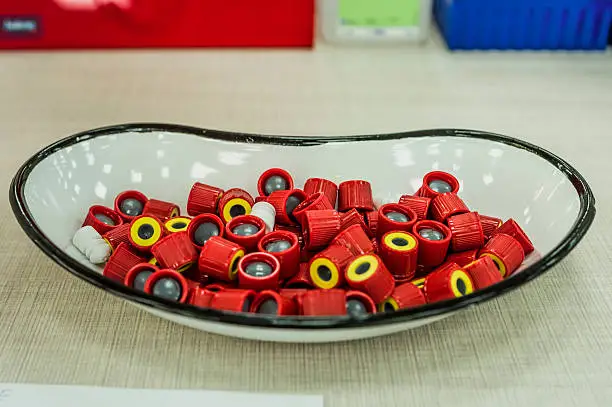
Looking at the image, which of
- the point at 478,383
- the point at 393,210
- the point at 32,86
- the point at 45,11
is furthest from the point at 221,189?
the point at 45,11

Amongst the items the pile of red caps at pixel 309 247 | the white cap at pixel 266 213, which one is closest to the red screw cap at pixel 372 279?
the pile of red caps at pixel 309 247

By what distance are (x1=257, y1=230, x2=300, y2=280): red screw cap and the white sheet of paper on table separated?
0.10 meters

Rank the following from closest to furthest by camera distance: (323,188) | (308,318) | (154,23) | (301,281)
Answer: (308,318), (301,281), (323,188), (154,23)

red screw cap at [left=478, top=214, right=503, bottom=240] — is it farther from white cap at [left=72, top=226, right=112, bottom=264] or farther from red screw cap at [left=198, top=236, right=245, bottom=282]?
white cap at [left=72, top=226, right=112, bottom=264]

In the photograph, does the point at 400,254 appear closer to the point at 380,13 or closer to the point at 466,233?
the point at 466,233

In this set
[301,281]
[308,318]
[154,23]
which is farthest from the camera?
[154,23]

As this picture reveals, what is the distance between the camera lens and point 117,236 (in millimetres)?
608

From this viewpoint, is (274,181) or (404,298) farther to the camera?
(274,181)

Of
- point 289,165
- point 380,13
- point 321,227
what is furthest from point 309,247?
point 380,13

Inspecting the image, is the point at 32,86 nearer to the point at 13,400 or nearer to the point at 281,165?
the point at 281,165

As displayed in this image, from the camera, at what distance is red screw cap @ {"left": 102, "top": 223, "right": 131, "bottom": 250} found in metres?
0.60

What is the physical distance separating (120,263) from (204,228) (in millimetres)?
76

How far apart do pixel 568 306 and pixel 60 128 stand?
0.64m

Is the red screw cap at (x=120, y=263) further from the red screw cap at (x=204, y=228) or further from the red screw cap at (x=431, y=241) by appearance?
the red screw cap at (x=431, y=241)
